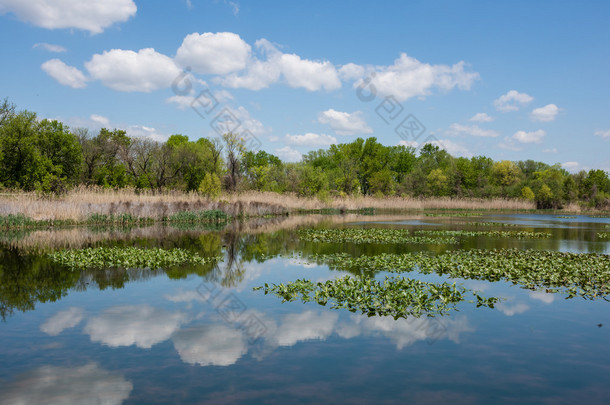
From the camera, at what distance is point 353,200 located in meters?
56.7

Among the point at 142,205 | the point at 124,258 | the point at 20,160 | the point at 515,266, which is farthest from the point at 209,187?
the point at 515,266

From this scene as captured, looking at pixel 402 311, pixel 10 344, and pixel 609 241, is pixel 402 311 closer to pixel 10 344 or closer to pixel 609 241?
pixel 10 344

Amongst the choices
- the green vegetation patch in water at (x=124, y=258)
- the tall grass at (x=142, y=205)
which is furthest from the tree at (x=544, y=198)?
the green vegetation patch in water at (x=124, y=258)

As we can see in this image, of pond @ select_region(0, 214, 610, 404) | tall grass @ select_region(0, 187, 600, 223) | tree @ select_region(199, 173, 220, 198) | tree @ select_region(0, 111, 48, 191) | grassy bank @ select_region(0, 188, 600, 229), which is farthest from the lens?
tree @ select_region(199, 173, 220, 198)

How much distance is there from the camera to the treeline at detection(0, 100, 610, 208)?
39.3 metres

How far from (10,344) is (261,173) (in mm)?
51158

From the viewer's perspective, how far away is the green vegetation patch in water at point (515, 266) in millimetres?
12000

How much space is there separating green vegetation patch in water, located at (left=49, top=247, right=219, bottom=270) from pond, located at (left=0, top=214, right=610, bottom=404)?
1158 mm

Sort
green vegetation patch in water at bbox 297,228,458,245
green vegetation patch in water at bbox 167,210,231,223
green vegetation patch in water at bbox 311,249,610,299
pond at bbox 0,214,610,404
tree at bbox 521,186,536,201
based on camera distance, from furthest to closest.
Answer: tree at bbox 521,186,536,201 < green vegetation patch in water at bbox 167,210,231,223 < green vegetation patch in water at bbox 297,228,458,245 < green vegetation patch in water at bbox 311,249,610,299 < pond at bbox 0,214,610,404

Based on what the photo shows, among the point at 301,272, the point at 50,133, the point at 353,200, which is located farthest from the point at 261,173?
the point at 301,272

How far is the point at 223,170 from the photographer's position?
2280 inches

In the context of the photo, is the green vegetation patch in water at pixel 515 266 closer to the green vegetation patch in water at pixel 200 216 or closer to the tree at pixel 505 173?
the green vegetation patch in water at pixel 200 216

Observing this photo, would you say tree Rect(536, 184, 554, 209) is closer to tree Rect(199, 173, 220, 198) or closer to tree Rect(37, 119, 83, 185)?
tree Rect(199, 173, 220, 198)

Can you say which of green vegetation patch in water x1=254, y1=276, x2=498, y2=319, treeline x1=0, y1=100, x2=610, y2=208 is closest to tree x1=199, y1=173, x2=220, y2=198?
treeline x1=0, y1=100, x2=610, y2=208
